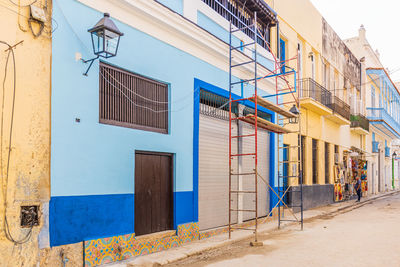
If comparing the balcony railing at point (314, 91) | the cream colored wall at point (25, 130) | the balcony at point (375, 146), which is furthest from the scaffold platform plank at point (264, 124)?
the balcony at point (375, 146)

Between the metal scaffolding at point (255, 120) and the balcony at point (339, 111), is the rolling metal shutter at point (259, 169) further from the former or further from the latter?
the balcony at point (339, 111)

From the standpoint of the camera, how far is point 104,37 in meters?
5.97

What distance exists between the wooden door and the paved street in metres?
1.02

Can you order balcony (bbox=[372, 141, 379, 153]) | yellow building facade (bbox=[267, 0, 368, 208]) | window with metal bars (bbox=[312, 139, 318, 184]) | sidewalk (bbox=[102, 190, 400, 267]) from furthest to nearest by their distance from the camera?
balcony (bbox=[372, 141, 379, 153]) → window with metal bars (bbox=[312, 139, 318, 184]) → yellow building facade (bbox=[267, 0, 368, 208]) → sidewalk (bbox=[102, 190, 400, 267])

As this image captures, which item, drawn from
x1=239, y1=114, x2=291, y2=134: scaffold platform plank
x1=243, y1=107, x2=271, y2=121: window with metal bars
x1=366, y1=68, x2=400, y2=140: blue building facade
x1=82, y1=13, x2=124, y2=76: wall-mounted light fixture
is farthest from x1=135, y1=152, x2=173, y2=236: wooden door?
x1=366, y1=68, x2=400, y2=140: blue building facade

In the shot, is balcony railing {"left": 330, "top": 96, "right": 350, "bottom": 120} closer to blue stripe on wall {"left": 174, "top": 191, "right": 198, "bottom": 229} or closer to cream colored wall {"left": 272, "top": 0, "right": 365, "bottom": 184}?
cream colored wall {"left": 272, "top": 0, "right": 365, "bottom": 184}

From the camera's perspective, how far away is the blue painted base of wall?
563 centimetres

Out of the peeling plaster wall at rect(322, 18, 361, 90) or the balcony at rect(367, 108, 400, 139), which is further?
the balcony at rect(367, 108, 400, 139)

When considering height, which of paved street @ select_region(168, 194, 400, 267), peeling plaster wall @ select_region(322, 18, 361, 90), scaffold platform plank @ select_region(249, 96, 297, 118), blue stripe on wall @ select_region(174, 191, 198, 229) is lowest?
paved street @ select_region(168, 194, 400, 267)

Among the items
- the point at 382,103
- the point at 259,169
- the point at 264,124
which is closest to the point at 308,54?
the point at 259,169

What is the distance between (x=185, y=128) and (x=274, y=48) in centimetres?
669

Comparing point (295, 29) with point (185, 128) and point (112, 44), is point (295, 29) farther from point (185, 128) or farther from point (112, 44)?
point (112, 44)

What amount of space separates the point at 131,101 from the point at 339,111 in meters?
14.5

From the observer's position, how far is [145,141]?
736 cm
